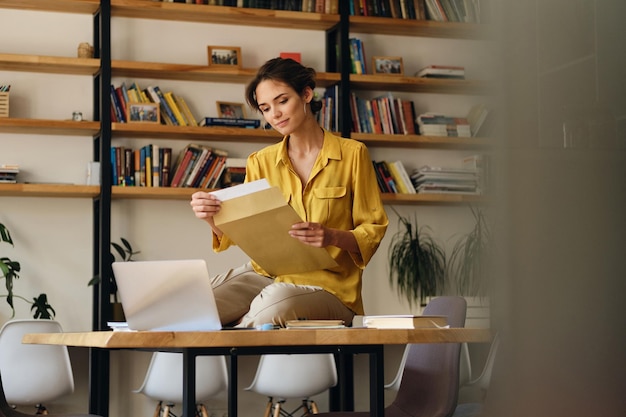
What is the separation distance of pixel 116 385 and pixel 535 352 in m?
4.83

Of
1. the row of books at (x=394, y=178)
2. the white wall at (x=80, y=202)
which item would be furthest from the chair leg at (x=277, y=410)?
the row of books at (x=394, y=178)

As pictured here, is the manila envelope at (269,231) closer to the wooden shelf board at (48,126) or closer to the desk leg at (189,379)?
the desk leg at (189,379)

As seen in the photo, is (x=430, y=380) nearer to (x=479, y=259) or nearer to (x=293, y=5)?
(x=479, y=259)

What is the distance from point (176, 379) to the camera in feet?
14.4

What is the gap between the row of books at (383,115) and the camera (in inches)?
204

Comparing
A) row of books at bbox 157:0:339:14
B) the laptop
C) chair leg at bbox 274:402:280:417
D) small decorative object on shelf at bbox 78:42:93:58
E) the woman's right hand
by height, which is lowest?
chair leg at bbox 274:402:280:417

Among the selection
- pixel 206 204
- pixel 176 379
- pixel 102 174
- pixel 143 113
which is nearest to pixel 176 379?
pixel 176 379

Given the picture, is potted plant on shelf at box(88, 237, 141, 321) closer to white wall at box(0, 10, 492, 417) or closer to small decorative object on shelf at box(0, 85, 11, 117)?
white wall at box(0, 10, 492, 417)

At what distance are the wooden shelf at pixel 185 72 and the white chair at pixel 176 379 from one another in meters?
1.59

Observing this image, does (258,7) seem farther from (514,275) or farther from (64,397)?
(514,275)

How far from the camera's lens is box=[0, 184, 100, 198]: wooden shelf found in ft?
14.9

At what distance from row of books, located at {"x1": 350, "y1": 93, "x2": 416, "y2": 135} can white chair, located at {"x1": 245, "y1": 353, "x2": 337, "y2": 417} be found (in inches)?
56.8

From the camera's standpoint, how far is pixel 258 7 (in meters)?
5.09

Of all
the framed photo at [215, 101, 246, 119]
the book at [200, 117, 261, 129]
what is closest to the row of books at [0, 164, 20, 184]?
the book at [200, 117, 261, 129]
